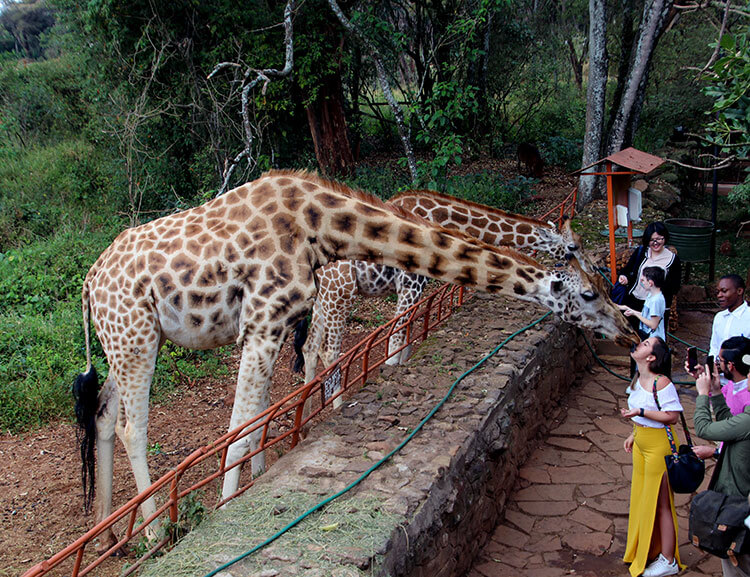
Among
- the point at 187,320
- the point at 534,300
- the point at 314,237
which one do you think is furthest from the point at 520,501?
the point at 187,320

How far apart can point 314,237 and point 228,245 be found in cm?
72

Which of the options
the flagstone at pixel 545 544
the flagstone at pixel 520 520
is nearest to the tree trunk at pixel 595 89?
the flagstone at pixel 520 520

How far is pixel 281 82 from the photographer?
12.4 metres

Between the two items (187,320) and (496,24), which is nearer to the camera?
(187,320)

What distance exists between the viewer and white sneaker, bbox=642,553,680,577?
Result: 447 cm

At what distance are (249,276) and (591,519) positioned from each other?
12.0 feet

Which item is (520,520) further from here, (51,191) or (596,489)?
(51,191)

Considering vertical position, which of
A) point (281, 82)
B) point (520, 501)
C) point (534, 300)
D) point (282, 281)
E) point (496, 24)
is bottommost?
point (520, 501)

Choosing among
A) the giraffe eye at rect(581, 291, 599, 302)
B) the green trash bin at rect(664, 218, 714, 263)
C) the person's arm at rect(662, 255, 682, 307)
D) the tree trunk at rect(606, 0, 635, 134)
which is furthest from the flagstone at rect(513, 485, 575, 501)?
the tree trunk at rect(606, 0, 635, 134)

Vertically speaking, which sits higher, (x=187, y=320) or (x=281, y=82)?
(x=281, y=82)

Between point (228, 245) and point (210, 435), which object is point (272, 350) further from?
point (210, 435)

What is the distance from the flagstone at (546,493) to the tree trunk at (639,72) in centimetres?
878

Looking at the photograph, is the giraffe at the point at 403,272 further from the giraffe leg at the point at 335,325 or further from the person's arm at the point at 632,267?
the person's arm at the point at 632,267

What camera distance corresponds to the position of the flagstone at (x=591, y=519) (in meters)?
5.25
